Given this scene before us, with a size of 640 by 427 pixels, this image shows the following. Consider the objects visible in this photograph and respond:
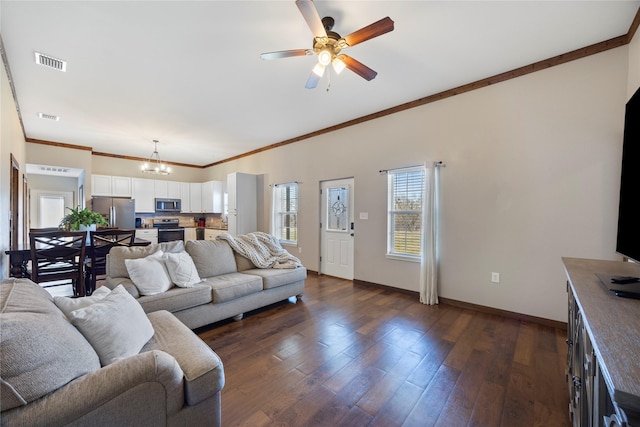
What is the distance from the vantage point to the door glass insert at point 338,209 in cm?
481

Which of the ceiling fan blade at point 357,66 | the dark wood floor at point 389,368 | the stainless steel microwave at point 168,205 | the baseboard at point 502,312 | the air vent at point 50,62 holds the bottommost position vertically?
the dark wood floor at point 389,368

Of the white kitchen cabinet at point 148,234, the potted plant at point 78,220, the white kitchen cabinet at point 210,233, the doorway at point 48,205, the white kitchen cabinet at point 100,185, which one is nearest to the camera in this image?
the potted plant at point 78,220

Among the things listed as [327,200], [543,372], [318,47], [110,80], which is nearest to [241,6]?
[318,47]

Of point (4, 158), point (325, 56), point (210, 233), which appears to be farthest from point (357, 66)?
point (210, 233)

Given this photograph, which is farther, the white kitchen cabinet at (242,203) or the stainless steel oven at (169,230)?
the stainless steel oven at (169,230)

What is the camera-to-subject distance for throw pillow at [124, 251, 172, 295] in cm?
243

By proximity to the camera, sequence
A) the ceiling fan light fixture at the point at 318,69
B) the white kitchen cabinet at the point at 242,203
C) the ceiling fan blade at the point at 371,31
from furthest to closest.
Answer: the white kitchen cabinet at the point at 242,203, the ceiling fan light fixture at the point at 318,69, the ceiling fan blade at the point at 371,31

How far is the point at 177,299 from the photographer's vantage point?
2.50 metres

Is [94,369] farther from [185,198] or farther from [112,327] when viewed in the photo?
[185,198]

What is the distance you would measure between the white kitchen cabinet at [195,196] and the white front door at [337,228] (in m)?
4.93

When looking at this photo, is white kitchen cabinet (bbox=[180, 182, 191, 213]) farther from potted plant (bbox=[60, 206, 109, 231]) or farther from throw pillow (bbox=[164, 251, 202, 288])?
throw pillow (bbox=[164, 251, 202, 288])

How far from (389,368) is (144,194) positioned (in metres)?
7.74

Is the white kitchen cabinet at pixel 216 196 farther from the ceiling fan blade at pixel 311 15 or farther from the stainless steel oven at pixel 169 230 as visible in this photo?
the ceiling fan blade at pixel 311 15

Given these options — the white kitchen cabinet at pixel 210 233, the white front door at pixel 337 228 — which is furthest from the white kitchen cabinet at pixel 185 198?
the white front door at pixel 337 228
